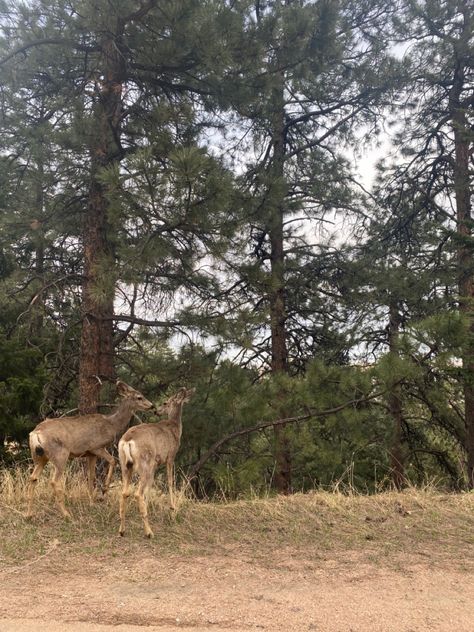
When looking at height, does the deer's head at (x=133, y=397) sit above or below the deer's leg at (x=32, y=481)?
above

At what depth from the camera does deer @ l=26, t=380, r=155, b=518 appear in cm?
668

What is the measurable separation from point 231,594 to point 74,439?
129 inches

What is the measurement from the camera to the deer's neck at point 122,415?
767cm

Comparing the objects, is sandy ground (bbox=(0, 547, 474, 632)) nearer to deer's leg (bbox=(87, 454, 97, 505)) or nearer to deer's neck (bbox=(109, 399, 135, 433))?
deer's leg (bbox=(87, 454, 97, 505))

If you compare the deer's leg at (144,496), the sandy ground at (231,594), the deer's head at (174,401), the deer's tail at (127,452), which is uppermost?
the deer's head at (174,401)

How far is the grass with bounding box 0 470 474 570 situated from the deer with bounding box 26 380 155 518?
41cm

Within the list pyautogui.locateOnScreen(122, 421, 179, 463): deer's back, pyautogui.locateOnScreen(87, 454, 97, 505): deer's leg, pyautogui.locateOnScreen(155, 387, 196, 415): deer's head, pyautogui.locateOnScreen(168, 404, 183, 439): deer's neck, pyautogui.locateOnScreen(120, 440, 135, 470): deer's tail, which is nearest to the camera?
pyautogui.locateOnScreen(120, 440, 135, 470): deer's tail

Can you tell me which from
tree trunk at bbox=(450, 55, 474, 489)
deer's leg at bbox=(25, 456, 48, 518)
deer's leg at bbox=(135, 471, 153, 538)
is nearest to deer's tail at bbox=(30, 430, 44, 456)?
deer's leg at bbox=(25, 456, 48, 518)

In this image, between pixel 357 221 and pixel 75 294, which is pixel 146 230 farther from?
pixel 357 221

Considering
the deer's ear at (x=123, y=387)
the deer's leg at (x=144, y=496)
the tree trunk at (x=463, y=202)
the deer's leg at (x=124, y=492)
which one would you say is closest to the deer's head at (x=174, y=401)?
the deer's ear at (x=123, y=387)

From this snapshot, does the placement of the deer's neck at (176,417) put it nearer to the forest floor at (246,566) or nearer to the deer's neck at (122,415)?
the deer's neck at (122,415)

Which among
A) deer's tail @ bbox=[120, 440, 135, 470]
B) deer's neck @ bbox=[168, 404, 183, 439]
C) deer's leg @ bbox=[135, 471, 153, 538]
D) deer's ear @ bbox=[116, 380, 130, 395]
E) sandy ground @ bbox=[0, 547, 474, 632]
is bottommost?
sandy ground @ bbox=[0, 547, 474, 632]

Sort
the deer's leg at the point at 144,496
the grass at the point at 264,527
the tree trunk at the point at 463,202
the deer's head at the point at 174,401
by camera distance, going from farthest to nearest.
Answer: the tree trunk at the point at 463,202, the deer's head at the point at 174,401, the deer's leg at the point at 144,496, the grass at the point at 264,527

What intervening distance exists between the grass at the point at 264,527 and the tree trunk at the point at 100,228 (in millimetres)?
2515
